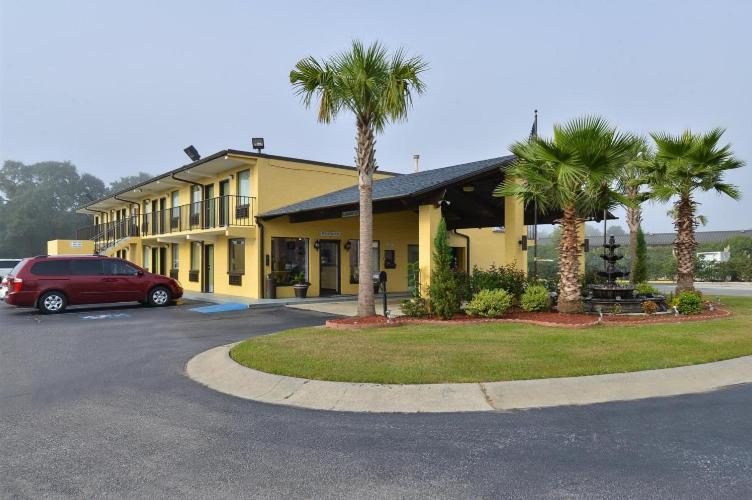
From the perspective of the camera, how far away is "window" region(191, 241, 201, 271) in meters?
24.2

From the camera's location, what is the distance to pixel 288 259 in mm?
20219

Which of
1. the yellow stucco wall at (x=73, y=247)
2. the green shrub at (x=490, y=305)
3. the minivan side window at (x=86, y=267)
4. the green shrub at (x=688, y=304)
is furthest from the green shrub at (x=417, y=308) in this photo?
the yellow stucco wall at (x=73, y=247)

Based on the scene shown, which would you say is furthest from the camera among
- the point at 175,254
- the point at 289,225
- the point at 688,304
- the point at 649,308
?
the point at 175,254

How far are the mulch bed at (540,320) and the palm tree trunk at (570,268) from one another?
31 centimetres

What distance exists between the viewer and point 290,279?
20016 mm

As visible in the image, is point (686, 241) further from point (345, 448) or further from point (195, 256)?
point (195, 256)

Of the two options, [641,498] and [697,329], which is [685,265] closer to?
[697,329]

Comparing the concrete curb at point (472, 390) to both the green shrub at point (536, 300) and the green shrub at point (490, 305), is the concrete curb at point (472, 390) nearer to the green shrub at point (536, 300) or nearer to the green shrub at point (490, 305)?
the green shrub at point (490, 305)

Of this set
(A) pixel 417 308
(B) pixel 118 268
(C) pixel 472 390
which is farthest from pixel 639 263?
(B) pixel 118 268

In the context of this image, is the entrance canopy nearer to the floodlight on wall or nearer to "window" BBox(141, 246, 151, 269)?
the floodlight on wall

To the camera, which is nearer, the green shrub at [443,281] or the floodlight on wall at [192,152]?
the green shrub at [443,281]

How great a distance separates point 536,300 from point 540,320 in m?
1.25

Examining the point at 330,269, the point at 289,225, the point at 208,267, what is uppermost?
the point at 289,225

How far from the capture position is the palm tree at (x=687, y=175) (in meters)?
13.0
